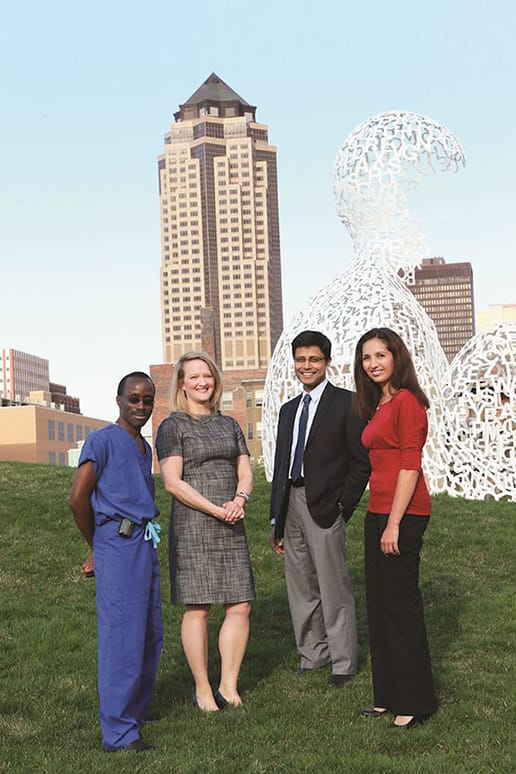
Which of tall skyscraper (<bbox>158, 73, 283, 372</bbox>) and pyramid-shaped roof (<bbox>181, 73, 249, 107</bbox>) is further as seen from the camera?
pyramid-shaped roof (<bbox>181, 73, 249, 107</bbox>)

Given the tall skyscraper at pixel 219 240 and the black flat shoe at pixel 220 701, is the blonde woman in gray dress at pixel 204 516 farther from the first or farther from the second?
the tall skyscraper at pixel 219 240

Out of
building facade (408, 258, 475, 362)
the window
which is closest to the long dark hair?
the window

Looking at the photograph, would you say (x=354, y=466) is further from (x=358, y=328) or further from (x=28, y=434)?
(x=28, y=434)

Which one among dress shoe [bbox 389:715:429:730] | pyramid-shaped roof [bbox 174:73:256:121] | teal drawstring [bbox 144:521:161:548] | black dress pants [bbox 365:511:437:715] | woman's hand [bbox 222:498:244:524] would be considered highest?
pyramid-shaped roof [bbox 174:73:256:121]

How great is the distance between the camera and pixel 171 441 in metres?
4.85

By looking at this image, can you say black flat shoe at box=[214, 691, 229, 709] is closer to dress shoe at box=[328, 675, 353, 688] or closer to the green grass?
the green grass

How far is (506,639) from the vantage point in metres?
6.40

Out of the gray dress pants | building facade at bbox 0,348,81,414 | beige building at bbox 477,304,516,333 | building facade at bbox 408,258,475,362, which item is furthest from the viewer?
building facade at bbox 408,258,475,362

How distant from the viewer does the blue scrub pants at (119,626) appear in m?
4.33

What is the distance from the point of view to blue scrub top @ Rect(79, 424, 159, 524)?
4352 mm

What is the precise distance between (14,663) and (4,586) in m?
2.16

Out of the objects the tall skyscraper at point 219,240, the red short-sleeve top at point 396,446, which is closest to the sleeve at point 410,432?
the red short-sleeve top at point 396,446

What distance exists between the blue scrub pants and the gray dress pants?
4.61ft

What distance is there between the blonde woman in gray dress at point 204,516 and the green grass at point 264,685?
0.34 meters
